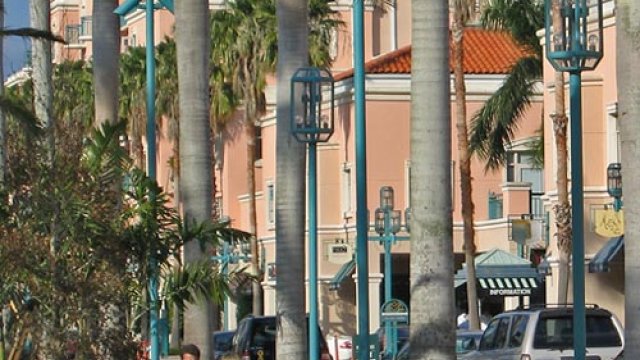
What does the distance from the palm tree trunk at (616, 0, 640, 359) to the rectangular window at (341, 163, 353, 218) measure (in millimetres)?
39370

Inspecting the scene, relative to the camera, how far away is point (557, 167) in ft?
141

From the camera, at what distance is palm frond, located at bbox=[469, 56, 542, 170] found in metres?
46.5

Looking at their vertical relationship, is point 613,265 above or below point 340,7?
below

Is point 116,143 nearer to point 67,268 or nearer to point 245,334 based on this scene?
point 67,268

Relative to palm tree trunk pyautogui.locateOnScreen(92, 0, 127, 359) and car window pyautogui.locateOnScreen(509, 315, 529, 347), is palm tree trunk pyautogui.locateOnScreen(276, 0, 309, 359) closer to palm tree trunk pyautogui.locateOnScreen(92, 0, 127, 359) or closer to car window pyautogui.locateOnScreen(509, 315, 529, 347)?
palm tree trunk pyautogui.locateOnScreen(92, 0, 127, 359)

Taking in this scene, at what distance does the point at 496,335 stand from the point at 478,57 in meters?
33.4

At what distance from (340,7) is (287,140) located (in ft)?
156

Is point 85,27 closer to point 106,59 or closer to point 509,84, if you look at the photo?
point 509,84

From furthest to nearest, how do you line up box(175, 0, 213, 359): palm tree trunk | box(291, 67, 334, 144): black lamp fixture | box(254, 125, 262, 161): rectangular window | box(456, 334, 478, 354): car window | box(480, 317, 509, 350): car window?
1. box(254, 125, 262, 161): rectangular window
2. box(456, 334, 478, 354): car window
3. box(480, 317, 509, 350): car window
4. box(175, 0, 213, 359): palm tree trunk
5. box(291, 67, 334, 144): black lamp fixture

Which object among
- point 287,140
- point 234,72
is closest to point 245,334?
point 287,140

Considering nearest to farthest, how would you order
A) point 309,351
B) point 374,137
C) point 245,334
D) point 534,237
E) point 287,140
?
1. point 287,140
2. point 309,351
3. point 245,334
4. point 534,237
5. point 374,137

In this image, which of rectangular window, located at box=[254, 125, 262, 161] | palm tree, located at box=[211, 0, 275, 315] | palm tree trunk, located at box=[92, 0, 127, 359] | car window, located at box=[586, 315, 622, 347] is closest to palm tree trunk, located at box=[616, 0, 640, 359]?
car window, located at box=[586, 315, 622, 347]

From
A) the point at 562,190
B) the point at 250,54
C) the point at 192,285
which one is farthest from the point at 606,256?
the point at 250,54

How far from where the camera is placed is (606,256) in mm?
41062
